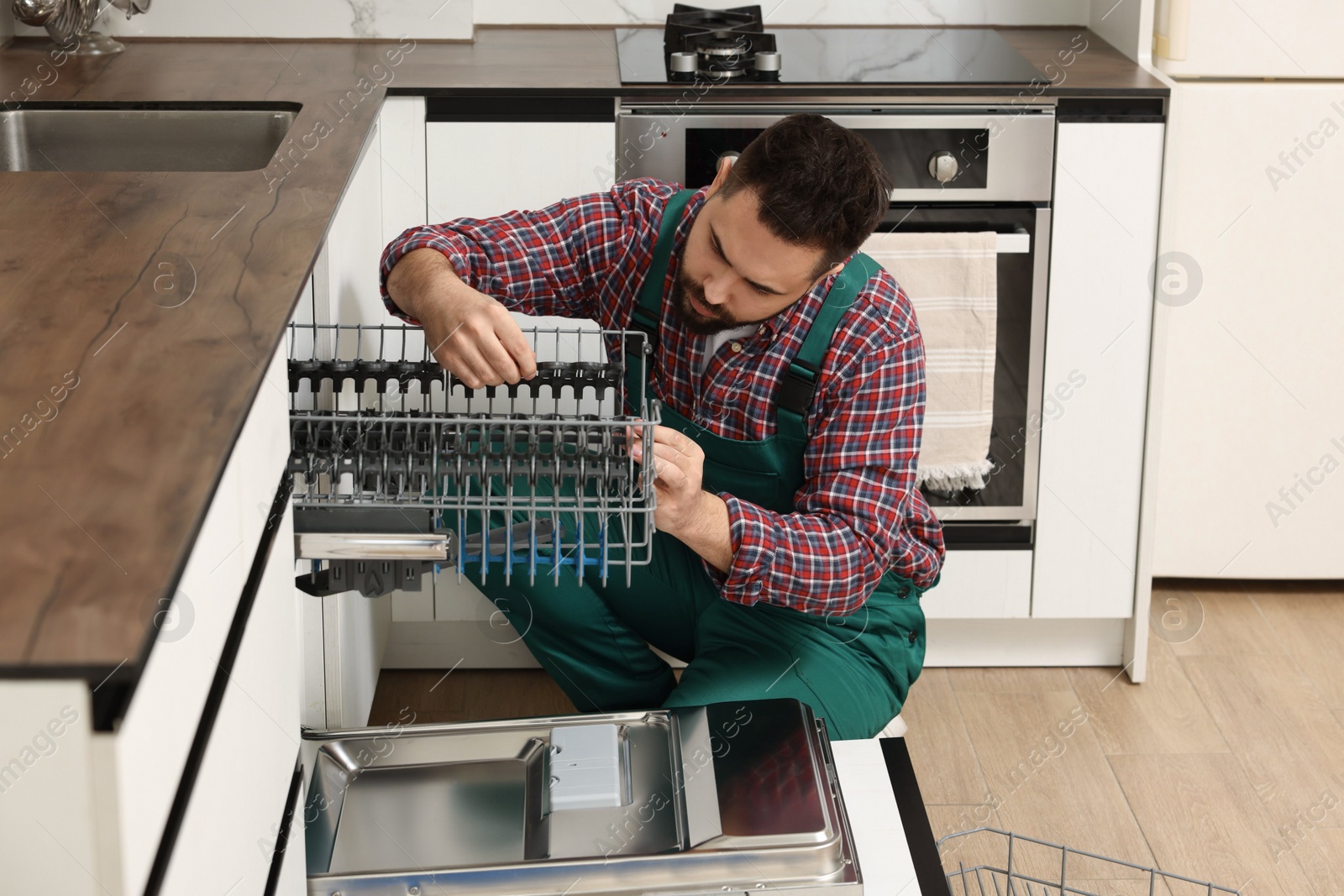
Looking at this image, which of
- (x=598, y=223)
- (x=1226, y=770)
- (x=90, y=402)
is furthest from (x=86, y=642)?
(x=1226, y=770)

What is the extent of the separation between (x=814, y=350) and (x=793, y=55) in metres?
0.82

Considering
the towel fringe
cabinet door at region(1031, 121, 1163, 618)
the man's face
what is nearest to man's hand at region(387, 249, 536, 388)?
the man's face

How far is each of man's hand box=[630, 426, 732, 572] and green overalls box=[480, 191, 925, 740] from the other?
217mm

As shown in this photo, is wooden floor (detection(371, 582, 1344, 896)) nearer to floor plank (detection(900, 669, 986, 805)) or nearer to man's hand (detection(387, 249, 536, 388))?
floor plank (detection(900, 669, 986, 805))

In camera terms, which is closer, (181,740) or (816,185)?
(181,740)

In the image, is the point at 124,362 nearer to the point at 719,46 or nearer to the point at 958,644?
the point at 719,46

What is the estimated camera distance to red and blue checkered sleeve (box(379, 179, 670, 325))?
1.67m

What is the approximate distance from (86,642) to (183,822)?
0.15 m

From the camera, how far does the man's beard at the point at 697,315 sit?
1524 mm

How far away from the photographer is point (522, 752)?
1.24 metres

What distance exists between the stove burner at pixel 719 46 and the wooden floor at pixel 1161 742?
1015mm

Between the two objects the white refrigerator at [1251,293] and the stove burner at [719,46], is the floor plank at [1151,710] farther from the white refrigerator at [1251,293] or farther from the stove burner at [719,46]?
the stove burner at [719,46]

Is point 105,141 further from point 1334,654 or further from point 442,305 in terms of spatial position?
point 1334,654

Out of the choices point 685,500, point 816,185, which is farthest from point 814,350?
point 685,500
